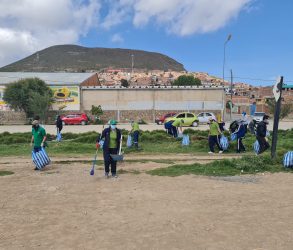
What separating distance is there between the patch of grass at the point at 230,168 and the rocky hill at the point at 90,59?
14069 centimetres

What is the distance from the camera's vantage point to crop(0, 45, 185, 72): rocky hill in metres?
158

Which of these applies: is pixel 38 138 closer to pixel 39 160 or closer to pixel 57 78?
pixel 39 160

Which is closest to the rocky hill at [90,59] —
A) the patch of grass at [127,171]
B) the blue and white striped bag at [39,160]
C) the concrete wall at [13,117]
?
the concrete wall at [13,117]

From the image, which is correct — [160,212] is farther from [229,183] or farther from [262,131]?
[262,131]

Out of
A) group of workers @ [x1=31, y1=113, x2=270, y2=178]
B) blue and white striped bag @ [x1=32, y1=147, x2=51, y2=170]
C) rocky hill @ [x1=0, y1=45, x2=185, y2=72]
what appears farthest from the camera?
rocky hill @ [x1=0, y1=45, x2=185, y2=72]

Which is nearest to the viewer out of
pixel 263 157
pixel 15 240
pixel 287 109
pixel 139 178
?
pixel 15 240

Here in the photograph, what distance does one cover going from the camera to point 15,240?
5391 mm

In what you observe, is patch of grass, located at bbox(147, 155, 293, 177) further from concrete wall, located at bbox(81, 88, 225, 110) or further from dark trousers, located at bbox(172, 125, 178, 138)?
concrete wall, located at bbox(81, 88, 225, 110)

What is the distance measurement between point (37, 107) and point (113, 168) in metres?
40.2

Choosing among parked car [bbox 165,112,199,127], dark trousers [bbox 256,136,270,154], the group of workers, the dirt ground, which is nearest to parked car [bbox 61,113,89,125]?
parked car [bbox 165,112,199,127]

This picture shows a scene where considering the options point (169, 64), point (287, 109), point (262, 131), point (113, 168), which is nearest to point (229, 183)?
point (113, 168)

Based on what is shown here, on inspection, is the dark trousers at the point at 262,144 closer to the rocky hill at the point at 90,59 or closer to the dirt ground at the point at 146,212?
the dirt ground at the point at 146,212

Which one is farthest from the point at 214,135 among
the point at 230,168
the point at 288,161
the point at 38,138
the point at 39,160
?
the point at 39,160

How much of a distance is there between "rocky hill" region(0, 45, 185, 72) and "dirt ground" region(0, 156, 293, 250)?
142m
